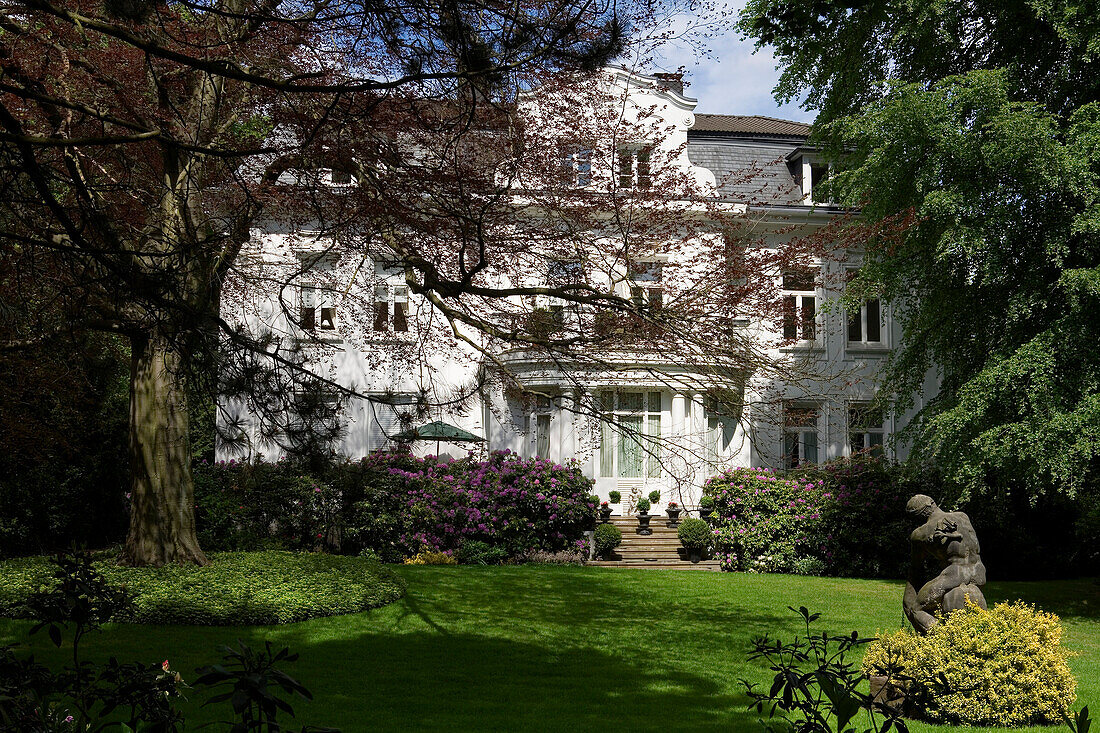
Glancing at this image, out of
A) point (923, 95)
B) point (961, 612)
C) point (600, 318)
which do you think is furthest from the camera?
point (923, 95)

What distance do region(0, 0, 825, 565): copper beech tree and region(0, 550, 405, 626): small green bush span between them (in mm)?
925

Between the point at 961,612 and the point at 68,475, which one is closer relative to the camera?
the point at 961,612

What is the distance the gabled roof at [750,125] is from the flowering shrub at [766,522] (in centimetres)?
1111

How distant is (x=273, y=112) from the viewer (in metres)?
8.30

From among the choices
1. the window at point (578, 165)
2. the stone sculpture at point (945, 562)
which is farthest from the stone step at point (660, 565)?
the stone sculpture at point (945, 562)

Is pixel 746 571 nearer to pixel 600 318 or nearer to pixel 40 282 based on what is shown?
pixel 600 318

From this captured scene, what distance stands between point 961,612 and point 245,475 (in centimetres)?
1316

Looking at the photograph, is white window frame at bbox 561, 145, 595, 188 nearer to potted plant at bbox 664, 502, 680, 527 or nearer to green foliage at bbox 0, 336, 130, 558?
green foliage at bbox 0, 336, 130, 558

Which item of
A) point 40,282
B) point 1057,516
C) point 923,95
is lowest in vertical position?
point 1057,516

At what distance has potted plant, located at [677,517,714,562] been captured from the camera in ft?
61.1

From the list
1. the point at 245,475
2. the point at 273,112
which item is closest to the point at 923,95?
the point at 273,112

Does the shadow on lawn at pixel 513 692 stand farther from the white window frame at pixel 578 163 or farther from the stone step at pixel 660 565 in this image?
the stone step at pixel 660 565

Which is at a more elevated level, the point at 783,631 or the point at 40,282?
the point at 40,282

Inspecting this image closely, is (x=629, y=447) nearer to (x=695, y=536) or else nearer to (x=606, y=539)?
(x=695, y=536)
